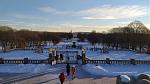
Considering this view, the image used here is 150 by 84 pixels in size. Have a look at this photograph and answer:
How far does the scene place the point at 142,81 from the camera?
588 inches

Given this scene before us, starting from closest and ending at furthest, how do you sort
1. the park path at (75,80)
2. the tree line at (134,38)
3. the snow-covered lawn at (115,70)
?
the park path at (75,80) → the snow-covered lawn at (115,70) → the tree line at (134,38)

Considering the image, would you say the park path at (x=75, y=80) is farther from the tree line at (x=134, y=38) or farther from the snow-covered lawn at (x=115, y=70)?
the tree line at (x=134, y=38)

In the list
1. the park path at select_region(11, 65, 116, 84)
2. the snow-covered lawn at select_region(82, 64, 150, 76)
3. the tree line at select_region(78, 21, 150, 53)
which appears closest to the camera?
the park path at select_region(11, 65, 116, 84)

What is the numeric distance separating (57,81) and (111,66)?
10216mm

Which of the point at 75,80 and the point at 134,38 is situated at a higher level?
the point at 134,38

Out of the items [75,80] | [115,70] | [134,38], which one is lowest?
[75,80]

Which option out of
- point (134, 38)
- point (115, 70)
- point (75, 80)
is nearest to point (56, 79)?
point (75, 80)

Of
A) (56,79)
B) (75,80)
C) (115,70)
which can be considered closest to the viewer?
(75,80)

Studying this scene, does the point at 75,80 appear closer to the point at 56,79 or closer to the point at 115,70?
the point at 56,79

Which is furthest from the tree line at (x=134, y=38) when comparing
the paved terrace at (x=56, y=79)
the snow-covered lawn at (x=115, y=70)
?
the paved terrace at (x=56, y=79)

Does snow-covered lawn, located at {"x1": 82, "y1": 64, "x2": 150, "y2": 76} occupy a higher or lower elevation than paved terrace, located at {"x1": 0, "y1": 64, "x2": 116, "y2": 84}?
higher

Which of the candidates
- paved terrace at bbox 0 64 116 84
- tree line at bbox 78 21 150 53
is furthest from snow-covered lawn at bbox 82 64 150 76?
tree line at bbox 78 21 150 53

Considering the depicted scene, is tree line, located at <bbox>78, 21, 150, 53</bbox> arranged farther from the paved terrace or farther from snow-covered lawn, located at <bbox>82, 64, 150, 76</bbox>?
the paved terrace

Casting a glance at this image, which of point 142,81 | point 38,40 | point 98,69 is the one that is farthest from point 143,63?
point 38,40
